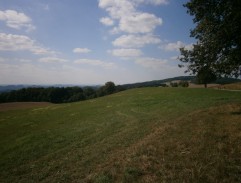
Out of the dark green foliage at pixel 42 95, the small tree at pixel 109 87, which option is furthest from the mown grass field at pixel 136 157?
the small tree at pixel 109 87

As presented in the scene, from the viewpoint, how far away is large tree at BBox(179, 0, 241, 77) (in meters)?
18.4

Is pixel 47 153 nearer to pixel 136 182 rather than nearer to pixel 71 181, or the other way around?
pixel 71 181

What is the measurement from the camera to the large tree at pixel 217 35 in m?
18.4

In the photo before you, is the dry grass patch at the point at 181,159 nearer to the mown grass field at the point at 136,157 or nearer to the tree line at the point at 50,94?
the mown grass field at the point at 136,157

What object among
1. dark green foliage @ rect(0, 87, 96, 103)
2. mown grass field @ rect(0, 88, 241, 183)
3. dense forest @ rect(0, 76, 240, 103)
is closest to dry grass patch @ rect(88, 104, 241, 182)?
mown grass field @ rect(0, 88, 241, 183)

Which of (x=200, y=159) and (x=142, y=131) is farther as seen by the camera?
(x=142, y=131)

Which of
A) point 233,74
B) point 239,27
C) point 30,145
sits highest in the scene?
point 239,27

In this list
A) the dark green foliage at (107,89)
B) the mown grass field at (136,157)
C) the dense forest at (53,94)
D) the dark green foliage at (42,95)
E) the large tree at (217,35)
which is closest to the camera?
the mown grass field at (136,157)

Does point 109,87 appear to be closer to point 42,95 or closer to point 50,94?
point 50,94

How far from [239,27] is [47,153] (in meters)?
17.4

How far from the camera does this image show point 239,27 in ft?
60.5

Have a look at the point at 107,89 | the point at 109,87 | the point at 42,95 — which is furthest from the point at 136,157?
the point at 109,87

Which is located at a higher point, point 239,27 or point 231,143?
point 239,27

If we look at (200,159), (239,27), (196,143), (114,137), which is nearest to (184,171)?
(200,159)
